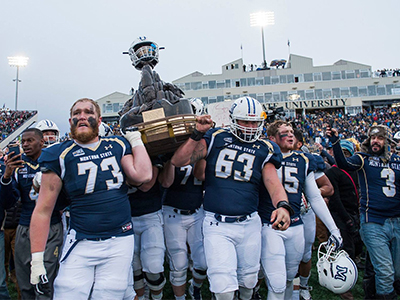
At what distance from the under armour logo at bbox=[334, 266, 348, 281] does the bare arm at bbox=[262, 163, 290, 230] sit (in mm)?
1115

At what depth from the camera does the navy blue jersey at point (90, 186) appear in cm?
252

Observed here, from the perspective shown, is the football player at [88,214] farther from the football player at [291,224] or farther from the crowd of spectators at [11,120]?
the crowd of spectators at [11,120]

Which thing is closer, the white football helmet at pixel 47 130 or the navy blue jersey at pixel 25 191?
the navy blue jersey at pixel 25 191

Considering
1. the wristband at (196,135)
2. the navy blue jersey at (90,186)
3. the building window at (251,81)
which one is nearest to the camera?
the navy blue jersey at (90,186)

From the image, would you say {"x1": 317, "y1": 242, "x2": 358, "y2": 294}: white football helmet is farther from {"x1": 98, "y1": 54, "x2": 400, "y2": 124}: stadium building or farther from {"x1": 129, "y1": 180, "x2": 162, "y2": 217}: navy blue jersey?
{"x1": 98, "y1": 54, "x2": 400, "y2": 124}: stadium building

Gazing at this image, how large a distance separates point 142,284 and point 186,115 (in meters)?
2.26

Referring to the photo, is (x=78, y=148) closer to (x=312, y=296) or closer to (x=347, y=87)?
(x=312, y=296)

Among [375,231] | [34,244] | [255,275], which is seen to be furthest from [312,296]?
[34,244]

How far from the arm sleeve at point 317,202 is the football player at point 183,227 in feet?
4.36

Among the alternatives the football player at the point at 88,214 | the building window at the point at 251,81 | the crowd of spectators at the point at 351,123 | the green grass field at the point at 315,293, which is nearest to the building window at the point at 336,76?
the crowd of spectators at the point at 351,123

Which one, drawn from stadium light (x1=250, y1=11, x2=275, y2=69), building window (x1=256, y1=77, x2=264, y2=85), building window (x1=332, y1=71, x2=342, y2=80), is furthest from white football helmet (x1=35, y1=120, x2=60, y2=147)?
building window (x1=332, y1=71, x2=342, y2=80)

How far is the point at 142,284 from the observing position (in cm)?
386

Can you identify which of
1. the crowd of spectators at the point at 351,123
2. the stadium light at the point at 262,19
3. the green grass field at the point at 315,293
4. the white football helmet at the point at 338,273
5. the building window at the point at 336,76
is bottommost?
the green grass field at the point at 315,293

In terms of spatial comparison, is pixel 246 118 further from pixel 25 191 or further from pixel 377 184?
pixel 25 191
